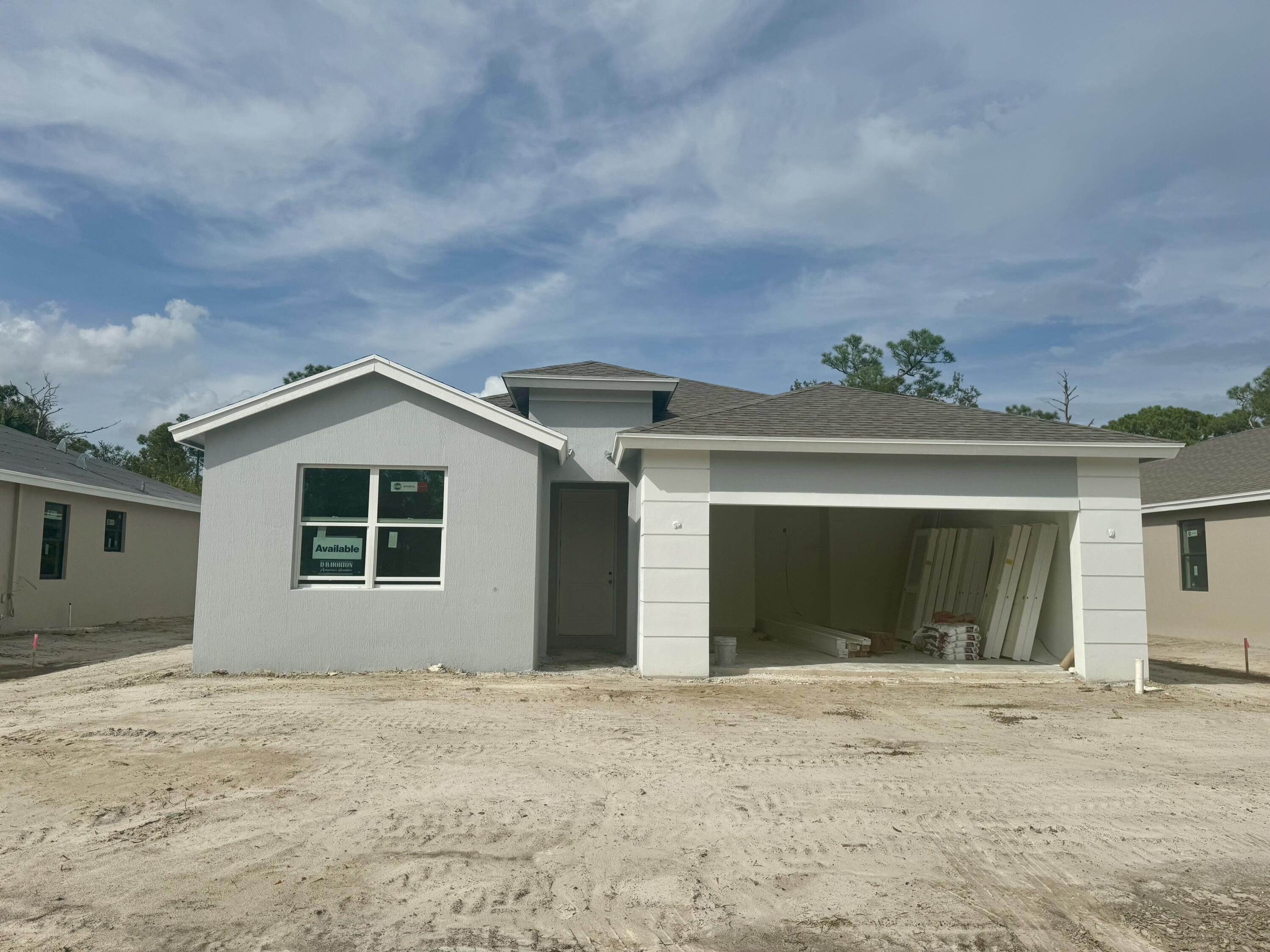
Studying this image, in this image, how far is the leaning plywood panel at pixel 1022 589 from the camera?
12.2 m

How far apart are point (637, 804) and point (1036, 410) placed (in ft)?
154

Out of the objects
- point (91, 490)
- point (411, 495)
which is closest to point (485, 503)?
point (411, 495)

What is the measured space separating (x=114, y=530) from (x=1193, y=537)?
23.3 metres

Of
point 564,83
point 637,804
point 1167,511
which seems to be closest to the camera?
point 637,804

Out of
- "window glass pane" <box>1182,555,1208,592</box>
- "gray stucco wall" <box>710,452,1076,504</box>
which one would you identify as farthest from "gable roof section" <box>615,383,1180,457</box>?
"window glass pane" <box>1182,555,1208,592</box>

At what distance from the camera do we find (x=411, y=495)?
10.7m

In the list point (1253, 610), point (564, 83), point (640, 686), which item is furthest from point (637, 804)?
point (1253, 610)

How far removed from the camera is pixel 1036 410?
46094mm

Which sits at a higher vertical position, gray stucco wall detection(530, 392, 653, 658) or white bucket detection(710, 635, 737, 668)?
gray stucco wall detection(530, 392, 653, 658)

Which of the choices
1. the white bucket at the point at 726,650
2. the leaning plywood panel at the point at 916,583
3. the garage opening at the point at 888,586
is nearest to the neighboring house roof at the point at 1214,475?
the leaning plywood panel at the point at 916,583

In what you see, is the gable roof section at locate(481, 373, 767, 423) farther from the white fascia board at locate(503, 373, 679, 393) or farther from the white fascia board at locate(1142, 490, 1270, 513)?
the white fascia board at locate(1142, 490, 1270, 513)

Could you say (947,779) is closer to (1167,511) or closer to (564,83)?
(564,83)

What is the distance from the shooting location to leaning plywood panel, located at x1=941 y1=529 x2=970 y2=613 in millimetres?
13969

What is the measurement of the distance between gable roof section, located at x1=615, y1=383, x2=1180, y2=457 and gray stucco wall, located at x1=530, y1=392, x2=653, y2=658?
3.33 ft
